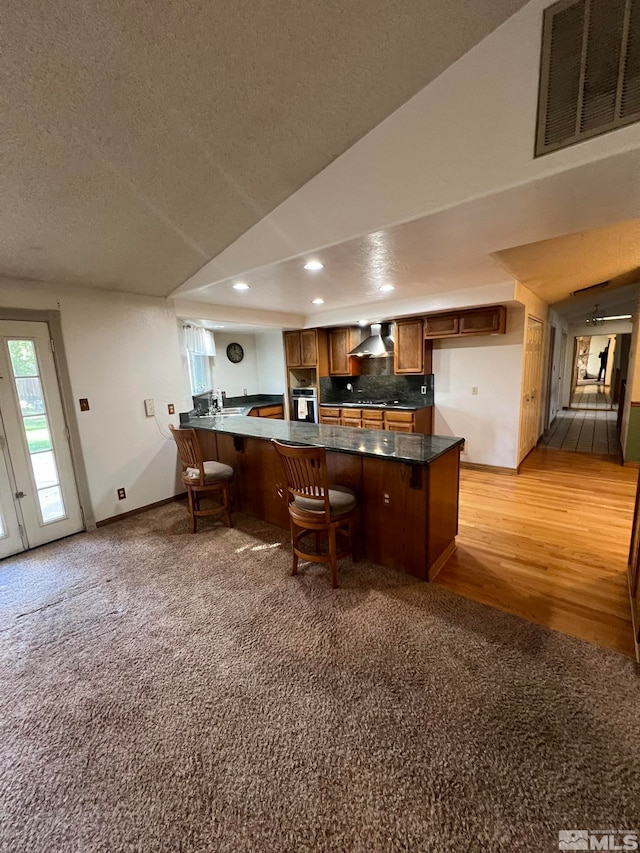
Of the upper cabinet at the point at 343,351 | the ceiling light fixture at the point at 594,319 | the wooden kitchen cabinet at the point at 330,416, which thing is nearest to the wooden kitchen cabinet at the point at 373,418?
the wooden kitchen cabinet at the point at 330,416

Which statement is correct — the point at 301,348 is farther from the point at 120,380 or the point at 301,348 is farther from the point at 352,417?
the point at 120,380

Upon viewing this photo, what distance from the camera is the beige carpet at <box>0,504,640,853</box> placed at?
114cm

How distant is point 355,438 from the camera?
2.88 metres

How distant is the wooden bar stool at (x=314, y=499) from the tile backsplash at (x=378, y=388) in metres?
3.24

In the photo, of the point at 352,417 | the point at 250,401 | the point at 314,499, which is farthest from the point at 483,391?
the point at 250,401

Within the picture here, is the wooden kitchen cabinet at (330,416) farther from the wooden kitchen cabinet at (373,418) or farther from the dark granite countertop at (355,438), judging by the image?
the dark granite countertop at (355,438)

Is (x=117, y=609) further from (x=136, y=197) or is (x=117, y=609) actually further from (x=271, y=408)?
(x=271, y=408)

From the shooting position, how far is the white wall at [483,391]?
4.43 metres

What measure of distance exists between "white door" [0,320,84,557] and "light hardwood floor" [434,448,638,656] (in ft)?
11.0

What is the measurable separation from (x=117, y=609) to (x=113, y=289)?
9.27ft

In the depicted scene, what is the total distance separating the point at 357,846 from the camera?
108 centimetres

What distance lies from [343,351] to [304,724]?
5.02m

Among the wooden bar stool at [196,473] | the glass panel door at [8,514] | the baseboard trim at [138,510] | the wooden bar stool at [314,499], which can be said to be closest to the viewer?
the wooden bar stool at [314,499]

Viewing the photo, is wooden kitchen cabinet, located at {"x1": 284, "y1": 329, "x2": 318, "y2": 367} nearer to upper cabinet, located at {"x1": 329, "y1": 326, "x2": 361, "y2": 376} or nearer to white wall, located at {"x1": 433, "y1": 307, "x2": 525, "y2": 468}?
upper cabinet, located at {"x1": 329, "y1": 326, "x2": 361, "y2": 376}
